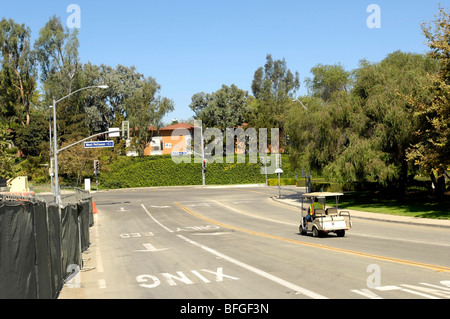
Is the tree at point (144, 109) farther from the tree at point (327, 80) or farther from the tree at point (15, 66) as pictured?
the tree at point (327, 80)

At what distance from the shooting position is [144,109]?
79875 millimetres

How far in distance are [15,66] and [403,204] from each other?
6037 cm

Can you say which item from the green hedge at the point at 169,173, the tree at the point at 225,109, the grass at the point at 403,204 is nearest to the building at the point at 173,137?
the tree at the point at 225,109

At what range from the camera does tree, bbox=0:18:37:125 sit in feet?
232

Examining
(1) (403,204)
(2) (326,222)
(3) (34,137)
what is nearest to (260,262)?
(2) (326,222)

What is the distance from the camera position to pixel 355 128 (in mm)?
37812

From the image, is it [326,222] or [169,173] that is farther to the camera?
[169,173]

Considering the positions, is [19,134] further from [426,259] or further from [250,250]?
[426,259]

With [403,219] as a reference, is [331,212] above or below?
above

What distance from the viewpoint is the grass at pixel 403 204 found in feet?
99.0

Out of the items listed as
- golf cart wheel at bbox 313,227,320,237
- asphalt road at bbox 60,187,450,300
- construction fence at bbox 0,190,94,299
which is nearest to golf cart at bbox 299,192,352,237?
golf cart wheel at bbox 313,227,320,237

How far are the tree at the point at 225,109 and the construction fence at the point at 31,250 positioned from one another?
76.8 meters

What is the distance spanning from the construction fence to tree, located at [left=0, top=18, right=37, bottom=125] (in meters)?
66.9
